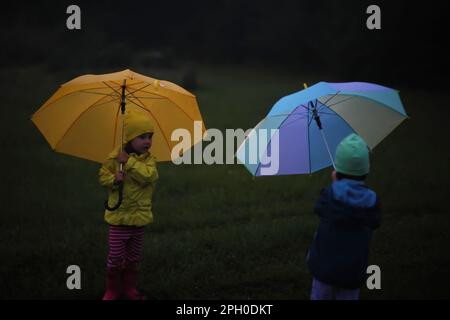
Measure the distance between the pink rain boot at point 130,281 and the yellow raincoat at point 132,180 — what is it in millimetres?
458

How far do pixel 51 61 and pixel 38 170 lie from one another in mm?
15156

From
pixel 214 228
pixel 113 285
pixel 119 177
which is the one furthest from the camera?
pixel 214 228

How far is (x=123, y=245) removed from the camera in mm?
3879

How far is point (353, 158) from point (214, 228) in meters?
3.05

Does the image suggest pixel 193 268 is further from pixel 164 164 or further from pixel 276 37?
pixel 276 37

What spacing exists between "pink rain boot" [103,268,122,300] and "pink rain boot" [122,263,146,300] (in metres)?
0.06

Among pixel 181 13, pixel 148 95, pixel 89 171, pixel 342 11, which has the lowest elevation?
pixel 89 171

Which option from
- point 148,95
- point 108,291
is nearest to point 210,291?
point 108,291

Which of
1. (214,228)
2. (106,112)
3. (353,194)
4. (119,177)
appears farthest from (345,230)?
(214,228)

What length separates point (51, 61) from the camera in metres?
21.7

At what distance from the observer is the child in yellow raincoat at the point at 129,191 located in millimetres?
3686

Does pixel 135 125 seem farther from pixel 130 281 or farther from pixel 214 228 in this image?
pixel 214 228

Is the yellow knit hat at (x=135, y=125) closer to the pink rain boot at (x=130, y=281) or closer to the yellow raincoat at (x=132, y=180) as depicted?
the yellow raincoat at (x=132, y=180)

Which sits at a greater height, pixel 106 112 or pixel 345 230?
pixel 106 112
